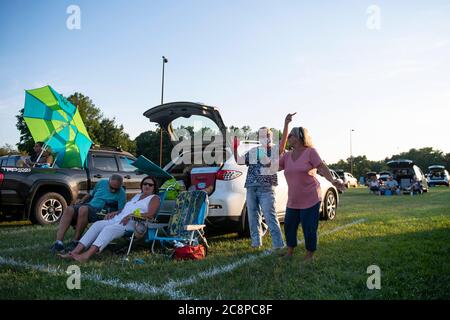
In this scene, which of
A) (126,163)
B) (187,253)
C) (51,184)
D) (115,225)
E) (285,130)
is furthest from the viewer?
(126,163)

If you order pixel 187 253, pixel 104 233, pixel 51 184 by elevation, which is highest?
pixel 51 184

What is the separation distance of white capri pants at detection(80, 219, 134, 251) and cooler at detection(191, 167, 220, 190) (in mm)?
1153

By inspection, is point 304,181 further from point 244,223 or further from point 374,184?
point 374,184

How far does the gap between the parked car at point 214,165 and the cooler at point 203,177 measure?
0.6 inches

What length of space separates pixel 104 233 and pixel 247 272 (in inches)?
84.0

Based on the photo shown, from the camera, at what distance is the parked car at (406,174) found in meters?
23.5

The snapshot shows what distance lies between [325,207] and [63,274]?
5.94 m

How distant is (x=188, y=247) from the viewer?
17.2 feet

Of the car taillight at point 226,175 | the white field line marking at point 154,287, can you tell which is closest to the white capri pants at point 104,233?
the white field line marking at point 154,287

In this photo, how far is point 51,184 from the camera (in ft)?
29.3

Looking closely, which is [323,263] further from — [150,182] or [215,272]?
[150,182]

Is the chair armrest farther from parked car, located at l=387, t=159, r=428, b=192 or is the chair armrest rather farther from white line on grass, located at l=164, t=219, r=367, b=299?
parked car, located at l=387, t=159, r=428, b=192

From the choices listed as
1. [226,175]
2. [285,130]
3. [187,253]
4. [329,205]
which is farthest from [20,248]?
[329,205]

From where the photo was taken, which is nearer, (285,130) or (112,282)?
(112,282)
